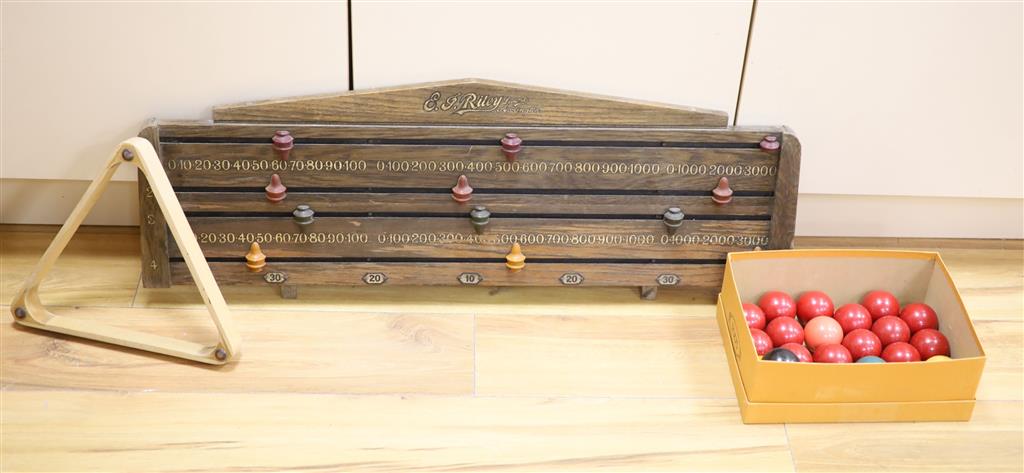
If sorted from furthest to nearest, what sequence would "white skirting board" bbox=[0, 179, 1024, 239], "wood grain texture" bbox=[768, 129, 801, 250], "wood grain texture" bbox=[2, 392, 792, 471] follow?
"white skirting board" bbox=[0, 179, 1024, 239] < "wood grain texture" bbox=[768, 129, 801, 250] < "wood grain texture" bbox=[2, 392, 792, 471]

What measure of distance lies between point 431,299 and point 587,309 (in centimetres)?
24

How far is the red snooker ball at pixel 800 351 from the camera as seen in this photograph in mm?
1490

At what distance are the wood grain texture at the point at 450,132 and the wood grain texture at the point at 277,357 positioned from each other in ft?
0.88

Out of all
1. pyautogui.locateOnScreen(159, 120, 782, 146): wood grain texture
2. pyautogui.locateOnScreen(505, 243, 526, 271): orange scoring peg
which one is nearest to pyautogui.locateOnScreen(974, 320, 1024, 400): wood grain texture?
pyautogui.locateOnScreen(159, 120, 782, 146): wood grain texture

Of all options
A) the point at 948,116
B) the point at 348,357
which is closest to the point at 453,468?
the point at 348,357

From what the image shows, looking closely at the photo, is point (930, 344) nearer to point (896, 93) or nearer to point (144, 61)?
point (896, 93)

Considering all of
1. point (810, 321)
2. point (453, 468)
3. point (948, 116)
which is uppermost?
point (948, 116)

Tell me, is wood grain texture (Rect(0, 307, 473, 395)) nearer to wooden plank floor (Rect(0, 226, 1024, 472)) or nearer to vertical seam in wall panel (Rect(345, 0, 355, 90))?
wooden plank floor (Rect(0, 226, 1024, 472))

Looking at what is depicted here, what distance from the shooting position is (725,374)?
5.06 ft

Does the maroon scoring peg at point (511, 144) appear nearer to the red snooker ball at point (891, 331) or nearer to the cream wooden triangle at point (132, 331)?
the cream wooden triangle at point (132, 331)

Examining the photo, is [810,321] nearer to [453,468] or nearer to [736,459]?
[736,459]

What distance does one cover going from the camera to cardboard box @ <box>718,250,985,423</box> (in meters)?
1.41

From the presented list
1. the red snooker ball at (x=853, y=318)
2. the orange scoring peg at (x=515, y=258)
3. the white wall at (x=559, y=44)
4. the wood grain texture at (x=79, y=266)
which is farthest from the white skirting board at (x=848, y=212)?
the orange scoring peg at (x=515, y=258)

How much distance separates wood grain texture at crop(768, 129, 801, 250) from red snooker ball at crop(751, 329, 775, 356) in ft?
0.58
